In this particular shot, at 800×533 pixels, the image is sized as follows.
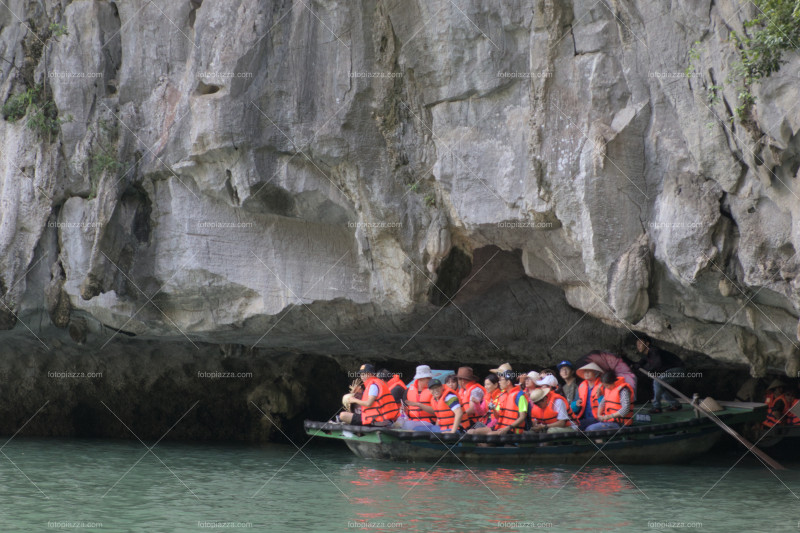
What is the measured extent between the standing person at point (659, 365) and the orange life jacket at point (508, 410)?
265 centimetres

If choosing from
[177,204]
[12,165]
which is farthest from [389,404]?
[12,165]

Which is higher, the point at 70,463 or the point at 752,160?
the point at 752,160

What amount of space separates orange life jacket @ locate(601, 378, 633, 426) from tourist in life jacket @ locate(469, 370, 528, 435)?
112 centimetres

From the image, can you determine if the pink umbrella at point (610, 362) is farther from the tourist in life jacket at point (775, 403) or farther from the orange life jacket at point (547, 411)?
the tourist in life jacket at point (775, 403)

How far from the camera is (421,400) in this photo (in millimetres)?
12602

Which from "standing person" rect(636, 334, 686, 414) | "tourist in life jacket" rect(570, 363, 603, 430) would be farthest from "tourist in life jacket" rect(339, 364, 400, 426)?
"standing person" rect(636, 334, 686, 414)

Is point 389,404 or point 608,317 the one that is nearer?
point 608,317

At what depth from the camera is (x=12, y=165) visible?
12.9 metres

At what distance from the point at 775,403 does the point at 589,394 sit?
3970mm

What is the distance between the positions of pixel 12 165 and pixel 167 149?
8.20 ft

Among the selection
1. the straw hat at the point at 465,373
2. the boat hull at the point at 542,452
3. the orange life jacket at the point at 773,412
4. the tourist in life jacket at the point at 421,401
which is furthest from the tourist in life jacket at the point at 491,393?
the orange life jacket at the point at 773,412

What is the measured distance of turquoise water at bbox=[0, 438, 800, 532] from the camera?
26.8 ft

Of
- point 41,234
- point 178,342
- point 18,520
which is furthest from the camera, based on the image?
point 178,342

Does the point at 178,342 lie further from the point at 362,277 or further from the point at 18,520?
the point at 18,520
